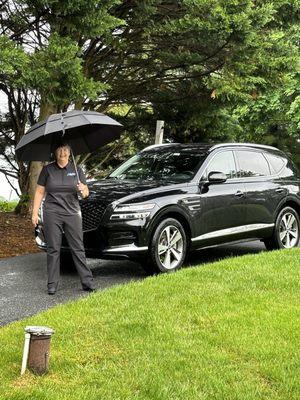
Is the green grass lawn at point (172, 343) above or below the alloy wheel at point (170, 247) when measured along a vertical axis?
below

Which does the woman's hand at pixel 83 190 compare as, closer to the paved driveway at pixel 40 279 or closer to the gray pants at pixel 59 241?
the gray pants at pixel 59 241

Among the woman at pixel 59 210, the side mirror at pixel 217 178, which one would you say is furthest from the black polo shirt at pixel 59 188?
the side mirror at pixel 217 178

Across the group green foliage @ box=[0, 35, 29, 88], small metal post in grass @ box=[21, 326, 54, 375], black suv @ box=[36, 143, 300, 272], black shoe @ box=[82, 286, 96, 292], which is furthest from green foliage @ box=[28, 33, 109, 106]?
small metal post in grass @ box=[21, 326, 54, 375]

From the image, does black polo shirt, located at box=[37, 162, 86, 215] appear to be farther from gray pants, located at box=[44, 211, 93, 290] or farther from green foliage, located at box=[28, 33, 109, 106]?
green foliage, located at box=[28, 33, 109, 106]

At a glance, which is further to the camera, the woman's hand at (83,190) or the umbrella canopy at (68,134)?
the woman's hand at (83,190)

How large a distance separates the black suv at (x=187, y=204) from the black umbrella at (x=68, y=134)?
65cm

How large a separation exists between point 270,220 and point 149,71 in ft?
15.4

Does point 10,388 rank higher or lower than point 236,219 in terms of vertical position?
lower

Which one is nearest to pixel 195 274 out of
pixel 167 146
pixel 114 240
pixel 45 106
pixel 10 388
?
pixel 114 240

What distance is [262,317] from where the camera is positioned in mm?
4969

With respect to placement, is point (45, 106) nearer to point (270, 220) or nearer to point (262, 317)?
point (270, 220)

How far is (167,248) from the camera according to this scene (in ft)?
24.1

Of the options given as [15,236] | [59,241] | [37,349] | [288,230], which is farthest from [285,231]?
[37,349]

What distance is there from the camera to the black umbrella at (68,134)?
631cm
